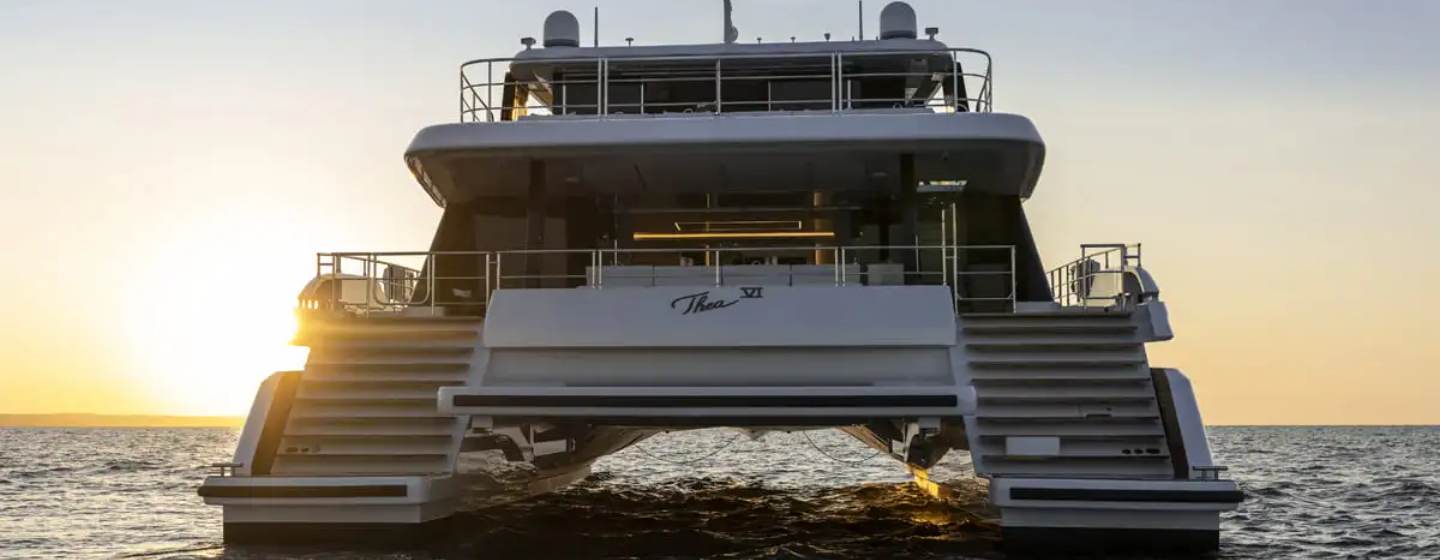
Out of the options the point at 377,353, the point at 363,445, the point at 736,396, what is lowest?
the point at 363,445

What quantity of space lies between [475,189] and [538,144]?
2.23 m

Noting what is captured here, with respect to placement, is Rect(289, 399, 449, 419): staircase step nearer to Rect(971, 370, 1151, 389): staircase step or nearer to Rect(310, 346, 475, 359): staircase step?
Rect(310, 346, 475, 359): staircase step

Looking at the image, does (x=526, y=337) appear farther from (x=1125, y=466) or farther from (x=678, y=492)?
(x=678, y=492)

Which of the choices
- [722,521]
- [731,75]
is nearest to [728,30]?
[731,75]

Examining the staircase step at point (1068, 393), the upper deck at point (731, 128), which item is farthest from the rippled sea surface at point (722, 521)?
the upper deck at point (731, 128)

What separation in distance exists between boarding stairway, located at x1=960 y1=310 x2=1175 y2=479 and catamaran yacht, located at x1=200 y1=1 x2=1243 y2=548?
2cm

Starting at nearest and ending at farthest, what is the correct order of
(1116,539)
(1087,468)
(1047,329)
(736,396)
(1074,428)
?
(1116,539) → (736,396) → (1087,468) → (1074,428) → (1047,329)

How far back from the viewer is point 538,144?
1108cm

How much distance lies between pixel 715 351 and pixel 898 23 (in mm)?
5972

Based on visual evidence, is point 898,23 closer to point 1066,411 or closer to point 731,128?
point 731,128

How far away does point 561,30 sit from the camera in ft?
48.2

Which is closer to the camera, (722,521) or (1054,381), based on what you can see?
(1054,381)

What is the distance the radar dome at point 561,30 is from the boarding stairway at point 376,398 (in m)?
4.75

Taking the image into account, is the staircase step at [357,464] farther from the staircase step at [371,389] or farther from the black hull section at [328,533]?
the staircase step at [371,389]
